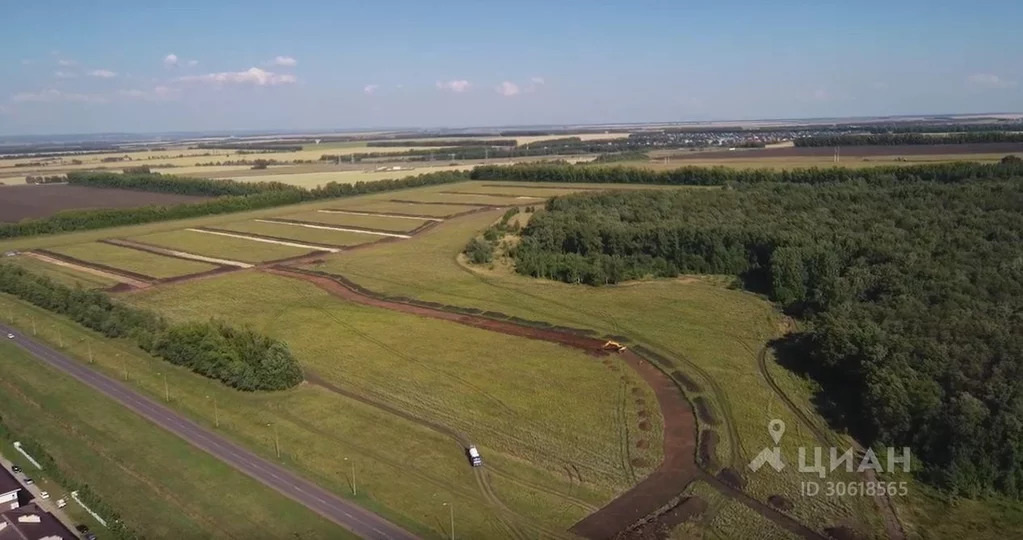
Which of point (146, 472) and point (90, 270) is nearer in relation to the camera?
point (146, 472)

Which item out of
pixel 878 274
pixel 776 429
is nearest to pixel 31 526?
pixel 776 429

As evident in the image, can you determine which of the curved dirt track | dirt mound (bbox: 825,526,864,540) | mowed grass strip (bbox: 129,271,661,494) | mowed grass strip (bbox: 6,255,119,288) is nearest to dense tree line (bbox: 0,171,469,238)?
mowed grass strip (bbox: 6,255,119,288)

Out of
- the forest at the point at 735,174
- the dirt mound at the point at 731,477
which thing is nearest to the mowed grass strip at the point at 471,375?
the dirt mound at the point at 731,477

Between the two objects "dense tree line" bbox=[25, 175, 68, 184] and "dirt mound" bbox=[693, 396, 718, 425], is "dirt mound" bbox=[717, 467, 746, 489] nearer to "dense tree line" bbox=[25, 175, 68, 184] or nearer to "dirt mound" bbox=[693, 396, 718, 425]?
"dirt mound" bbox=[693, 396, 718, 425]

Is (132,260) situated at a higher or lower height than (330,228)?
lower

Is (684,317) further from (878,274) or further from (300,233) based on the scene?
(300,233)

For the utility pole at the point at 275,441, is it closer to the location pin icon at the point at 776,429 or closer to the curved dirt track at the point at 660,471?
the curved dirt track at the point at 660,471
